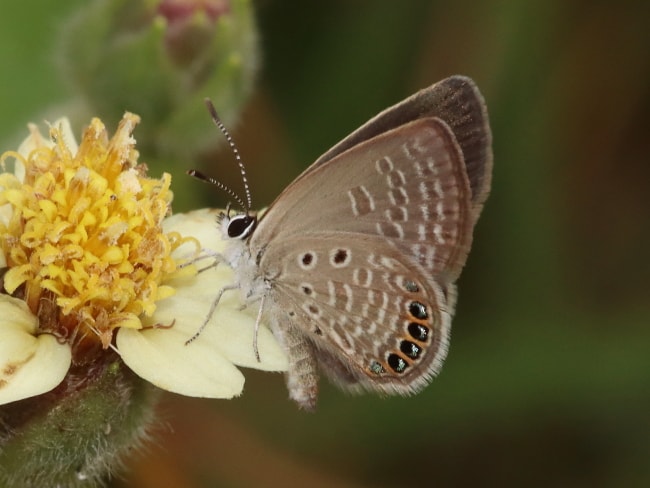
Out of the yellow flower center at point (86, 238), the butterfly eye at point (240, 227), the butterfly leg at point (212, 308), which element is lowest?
the butterfly leg at point (212, 308)

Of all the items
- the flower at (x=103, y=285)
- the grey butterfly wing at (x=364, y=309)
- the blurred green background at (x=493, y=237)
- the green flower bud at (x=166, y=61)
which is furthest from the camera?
the blurred green background at (x=493, y=237)

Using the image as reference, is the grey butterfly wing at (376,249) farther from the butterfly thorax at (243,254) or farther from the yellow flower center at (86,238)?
the yellow flower center at (86,238)

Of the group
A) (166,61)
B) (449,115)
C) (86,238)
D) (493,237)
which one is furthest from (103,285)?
(493,237)

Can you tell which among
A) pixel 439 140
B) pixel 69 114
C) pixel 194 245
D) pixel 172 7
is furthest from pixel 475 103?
pixel 69 114

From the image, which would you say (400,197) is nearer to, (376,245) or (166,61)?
(376,245)

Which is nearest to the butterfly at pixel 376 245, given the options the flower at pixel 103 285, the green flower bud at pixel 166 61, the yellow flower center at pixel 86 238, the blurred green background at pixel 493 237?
the flower at pixel 103 285

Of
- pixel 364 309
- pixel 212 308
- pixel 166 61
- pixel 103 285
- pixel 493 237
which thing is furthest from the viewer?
pixel 493 237
